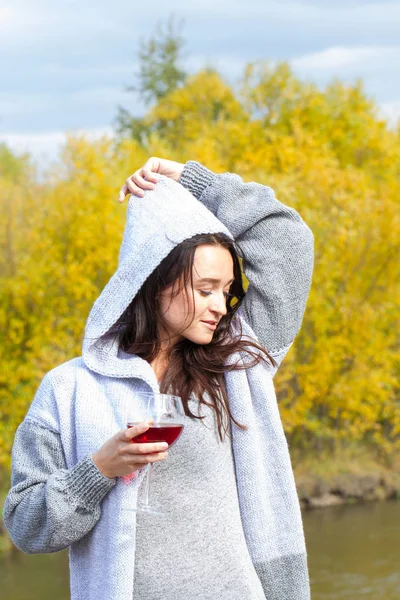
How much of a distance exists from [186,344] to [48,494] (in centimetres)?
52

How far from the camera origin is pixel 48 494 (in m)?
1.94

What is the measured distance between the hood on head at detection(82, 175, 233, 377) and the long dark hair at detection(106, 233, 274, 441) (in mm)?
31

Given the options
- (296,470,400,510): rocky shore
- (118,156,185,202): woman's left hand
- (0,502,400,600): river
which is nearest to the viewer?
(118,156,185,202): woman's left hand

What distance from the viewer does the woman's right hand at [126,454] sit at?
1766 millimetres

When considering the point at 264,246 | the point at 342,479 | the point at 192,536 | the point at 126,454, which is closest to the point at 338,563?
the point at 342,479

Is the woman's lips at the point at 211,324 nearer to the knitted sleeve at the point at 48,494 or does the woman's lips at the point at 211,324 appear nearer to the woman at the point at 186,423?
the woman at the point at 186,423

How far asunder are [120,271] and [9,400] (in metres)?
10.8

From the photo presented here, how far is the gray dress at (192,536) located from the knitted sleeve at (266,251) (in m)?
0.36

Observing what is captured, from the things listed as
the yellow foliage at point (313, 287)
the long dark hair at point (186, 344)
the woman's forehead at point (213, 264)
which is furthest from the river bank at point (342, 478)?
the woman's forehead at point (213, 264)

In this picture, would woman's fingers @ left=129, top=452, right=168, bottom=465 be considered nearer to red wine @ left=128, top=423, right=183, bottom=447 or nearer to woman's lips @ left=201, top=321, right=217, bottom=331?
red wine @ left=128, top=423, right=183, bottom=447

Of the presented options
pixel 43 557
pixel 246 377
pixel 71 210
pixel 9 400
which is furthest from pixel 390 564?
pixel 246 377

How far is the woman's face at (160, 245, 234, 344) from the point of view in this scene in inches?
84.3

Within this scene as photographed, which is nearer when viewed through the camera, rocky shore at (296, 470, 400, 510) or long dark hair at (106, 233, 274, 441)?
long dark hair at (106, 233, 274, 441)

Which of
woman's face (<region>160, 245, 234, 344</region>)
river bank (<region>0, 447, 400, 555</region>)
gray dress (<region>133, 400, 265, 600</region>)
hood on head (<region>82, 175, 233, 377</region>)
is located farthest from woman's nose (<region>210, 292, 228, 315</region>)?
river bank (<region>0, 447, 400, 555</region>)
